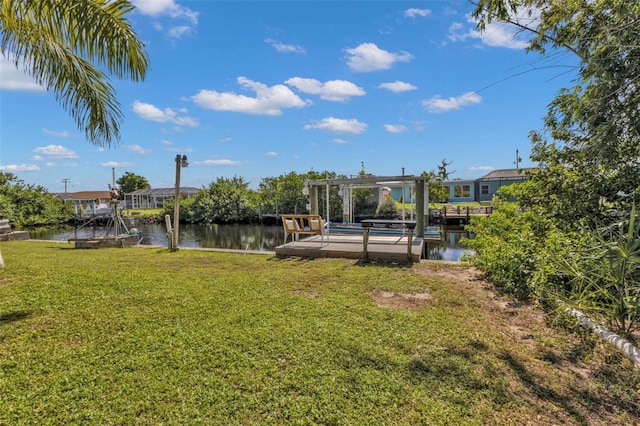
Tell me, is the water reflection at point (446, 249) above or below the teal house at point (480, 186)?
below

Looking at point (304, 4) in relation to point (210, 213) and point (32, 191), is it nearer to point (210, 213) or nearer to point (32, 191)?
point (210, 213)

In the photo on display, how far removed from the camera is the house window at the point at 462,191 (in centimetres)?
3822

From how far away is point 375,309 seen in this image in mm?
4082

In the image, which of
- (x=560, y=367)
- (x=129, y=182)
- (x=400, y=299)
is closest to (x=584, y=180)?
(x=400, y=299)

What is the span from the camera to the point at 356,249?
7.83 metres

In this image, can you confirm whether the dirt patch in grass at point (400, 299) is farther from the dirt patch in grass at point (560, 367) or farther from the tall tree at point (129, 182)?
the tall tree at point (129, 182)

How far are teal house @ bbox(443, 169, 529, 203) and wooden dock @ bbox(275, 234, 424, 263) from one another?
27086 millimetres

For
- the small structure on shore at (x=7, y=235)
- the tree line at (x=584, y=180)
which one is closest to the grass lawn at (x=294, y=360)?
the tree line at (x=584, y=180)

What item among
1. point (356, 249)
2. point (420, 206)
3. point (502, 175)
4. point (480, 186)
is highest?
point (502, 175)

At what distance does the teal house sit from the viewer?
32.9 metres

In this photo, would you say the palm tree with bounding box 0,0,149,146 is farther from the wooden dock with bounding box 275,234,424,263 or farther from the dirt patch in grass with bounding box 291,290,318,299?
the wooden dock with bounding box 275,234,424,263

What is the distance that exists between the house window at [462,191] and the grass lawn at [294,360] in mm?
36533

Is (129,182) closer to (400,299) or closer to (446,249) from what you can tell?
(446,249)

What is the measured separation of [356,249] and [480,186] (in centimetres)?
3327
